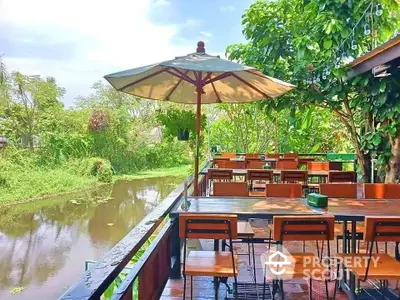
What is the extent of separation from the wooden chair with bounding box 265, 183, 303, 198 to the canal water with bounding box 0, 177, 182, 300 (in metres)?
4.56

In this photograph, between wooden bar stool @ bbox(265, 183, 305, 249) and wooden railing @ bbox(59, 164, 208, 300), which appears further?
wooden bar stool @ bbox(265, 183, 305, 249)

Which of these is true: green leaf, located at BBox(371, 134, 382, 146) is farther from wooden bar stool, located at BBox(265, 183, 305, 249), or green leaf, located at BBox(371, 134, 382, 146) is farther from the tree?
the tree

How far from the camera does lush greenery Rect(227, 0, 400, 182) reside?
19.3 ft

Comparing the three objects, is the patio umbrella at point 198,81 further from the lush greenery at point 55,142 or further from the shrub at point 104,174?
the shrub at point 104,174

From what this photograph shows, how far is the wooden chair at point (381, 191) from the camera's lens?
12.5 ft

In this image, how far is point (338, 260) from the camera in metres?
2.52

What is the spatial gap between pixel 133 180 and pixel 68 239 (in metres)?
8.87

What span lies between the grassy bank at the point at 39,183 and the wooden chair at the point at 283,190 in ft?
30.0

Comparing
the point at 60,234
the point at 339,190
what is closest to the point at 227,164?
the point at 339,190

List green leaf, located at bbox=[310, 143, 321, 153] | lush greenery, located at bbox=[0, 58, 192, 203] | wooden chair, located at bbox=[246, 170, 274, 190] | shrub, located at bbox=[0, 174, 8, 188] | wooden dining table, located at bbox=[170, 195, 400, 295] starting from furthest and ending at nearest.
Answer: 1. lush greenery, located at bbox=[0, 58, 192, 203]
2. shrub, located at bbox=[0, 174, 8, 188]
3. green leaf, located at bbox=[310, 143, 321, 153]
4. wooden chair, located at bbox=[246, 170, 274, 190]
5. wooden dining table, located at bbox=[170, 195, 400, 295]

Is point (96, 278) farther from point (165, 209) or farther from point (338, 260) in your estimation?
point (338, 260)

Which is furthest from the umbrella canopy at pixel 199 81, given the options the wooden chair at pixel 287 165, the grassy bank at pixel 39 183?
the grassy bank at pixel 39 183

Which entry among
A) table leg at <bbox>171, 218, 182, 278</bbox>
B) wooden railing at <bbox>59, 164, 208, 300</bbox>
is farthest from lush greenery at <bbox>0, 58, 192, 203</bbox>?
wooden railing at <bbox>59, 164, 208, 300</bbox>

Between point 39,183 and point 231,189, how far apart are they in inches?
518
